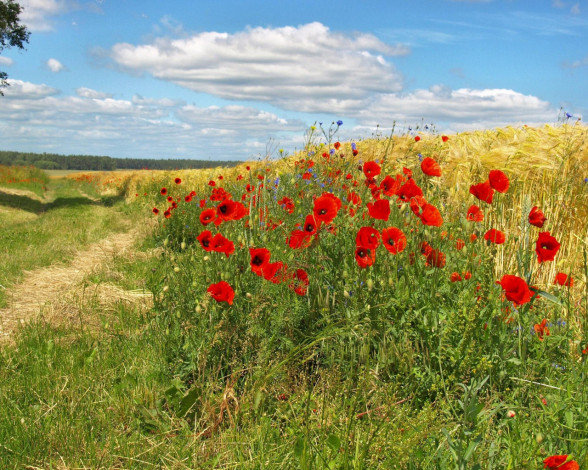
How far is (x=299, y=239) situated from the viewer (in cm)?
255

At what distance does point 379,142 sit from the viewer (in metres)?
7.92

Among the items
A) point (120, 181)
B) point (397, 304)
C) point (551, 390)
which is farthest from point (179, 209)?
point (120, 181)

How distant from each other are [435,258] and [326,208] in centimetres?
61

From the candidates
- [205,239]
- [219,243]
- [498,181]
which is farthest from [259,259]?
[498,181]

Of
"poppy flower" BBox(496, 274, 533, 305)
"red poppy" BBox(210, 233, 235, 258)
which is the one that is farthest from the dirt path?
"poppy flower" BBox(496, 274, 533, 305)

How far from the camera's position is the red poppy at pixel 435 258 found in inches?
98.0

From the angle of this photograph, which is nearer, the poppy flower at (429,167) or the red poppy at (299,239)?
the red poppy at (299,239)

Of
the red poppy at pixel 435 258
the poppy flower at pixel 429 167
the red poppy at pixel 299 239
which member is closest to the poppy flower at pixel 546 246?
the red poppy at pixel 435 258

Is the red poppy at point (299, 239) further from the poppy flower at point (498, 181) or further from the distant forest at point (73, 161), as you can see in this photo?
the distant forest at point (73, 161)

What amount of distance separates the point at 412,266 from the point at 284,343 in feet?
2.87

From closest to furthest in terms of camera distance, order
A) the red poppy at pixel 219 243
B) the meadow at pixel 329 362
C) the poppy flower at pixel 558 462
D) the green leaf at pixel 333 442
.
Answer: the poppy flower at pixel 558 462 → the green leaf at pixel 333 442 → the meadow at pixel 329 362 → the red poppy at pixel 219 243

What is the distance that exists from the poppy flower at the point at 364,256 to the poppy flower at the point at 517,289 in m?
0.59

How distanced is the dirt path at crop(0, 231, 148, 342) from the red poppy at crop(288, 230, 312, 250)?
199cm

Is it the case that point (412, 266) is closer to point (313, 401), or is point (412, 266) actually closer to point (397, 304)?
point (397, 304)
